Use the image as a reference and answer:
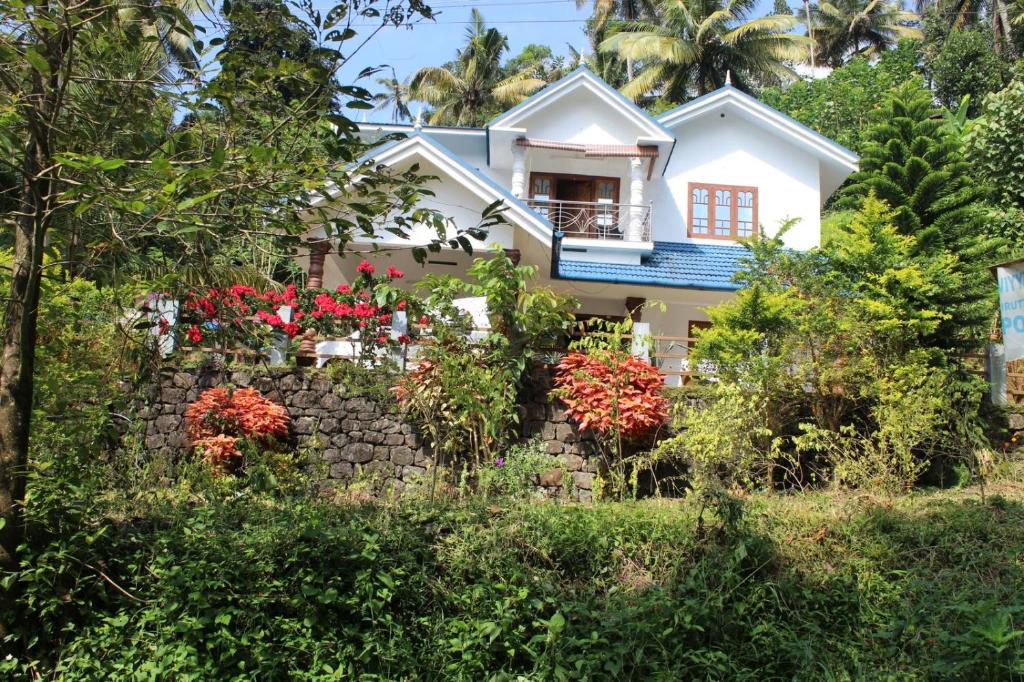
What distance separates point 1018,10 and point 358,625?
3025cm

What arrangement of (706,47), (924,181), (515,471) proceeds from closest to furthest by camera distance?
(515,471) < (924,181) < (706,47)

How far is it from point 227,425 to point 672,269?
870 cm

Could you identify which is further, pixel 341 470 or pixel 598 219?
pixel 598 219

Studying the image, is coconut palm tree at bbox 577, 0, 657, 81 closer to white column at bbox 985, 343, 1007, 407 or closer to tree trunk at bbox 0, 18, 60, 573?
white column at bbox 985, 343, 1007, 407

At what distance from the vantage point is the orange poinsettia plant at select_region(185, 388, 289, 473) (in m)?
8.66

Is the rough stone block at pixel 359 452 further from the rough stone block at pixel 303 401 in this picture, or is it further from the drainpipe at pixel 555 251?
the drainpipe at pixel 555 251

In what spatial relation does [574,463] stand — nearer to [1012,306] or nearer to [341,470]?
[341,470]

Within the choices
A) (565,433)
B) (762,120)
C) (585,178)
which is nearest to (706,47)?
(762,120)

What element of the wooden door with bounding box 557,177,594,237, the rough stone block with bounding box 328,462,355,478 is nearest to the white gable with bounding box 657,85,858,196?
the wooden door with bounding box 557,177,594,237

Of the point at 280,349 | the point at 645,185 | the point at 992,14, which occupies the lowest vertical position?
the point at 280,349

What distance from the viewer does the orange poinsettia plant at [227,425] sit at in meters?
8.66

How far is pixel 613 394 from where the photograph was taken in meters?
8.77

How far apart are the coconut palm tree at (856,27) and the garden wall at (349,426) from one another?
3193 cm

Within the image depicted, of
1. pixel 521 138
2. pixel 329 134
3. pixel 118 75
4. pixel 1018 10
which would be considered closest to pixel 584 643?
pixel 329 134
